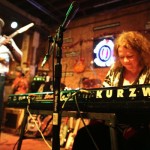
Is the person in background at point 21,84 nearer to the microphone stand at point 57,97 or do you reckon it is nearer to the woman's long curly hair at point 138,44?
the woman's long curly hair at point 138,44

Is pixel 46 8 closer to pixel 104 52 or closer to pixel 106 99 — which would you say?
pixel 104 52

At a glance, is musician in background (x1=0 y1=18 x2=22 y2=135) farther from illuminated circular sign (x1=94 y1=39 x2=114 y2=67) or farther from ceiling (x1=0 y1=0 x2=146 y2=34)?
illuminated circular sign (x1=94 y1=39 x2=114 y2=67)

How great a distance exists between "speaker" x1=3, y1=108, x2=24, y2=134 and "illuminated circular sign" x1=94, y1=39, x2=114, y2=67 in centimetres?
199

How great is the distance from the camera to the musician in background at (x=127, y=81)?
1317 mm

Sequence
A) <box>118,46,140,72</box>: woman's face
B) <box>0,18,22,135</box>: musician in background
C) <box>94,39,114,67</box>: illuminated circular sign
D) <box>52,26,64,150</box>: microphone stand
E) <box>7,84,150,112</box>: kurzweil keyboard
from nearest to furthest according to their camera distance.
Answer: <box>7,84,150,112</box>: kurzweil keyboard
<box>52,26,64,150</box>: microphone stand
<box>118,46,140,72</box>: woman's face
<box>0,18,22,135</box>: musician in background
<box>94,39,114,67</box>: illuminated circular sign

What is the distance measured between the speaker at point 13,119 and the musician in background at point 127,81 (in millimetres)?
3409

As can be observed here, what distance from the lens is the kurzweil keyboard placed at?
3.36 feet

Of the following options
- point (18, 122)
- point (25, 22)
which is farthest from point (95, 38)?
point (18, 122)

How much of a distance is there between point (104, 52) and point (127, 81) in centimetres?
319

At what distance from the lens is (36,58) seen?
19.6 ft

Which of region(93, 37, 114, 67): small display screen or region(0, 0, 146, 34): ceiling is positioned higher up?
region(0, 0, 146, 34): ceiling

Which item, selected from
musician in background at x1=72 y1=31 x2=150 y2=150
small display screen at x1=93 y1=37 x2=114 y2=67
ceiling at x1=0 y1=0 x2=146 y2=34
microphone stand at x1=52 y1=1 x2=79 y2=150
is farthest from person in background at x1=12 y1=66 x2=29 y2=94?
microphone stand at x1=52 y1=1 x2=79 y2=150

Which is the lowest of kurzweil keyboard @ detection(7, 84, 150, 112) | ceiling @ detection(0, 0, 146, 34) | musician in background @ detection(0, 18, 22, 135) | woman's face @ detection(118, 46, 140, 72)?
kurzweil keyboard @ detection(7, 84, 150, 112)

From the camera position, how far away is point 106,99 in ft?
3.75
